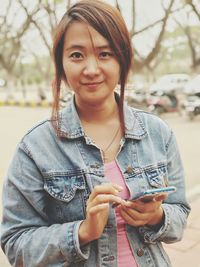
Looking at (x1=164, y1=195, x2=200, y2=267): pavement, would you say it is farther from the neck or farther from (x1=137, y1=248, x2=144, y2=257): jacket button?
the neck

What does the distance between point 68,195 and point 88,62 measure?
0.39 m

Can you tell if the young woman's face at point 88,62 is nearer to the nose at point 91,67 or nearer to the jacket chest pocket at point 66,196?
the nose at point 91,67

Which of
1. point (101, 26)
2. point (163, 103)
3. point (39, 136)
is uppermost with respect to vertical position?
point (101, 26)

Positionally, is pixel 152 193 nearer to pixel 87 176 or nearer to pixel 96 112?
pixel 87 176

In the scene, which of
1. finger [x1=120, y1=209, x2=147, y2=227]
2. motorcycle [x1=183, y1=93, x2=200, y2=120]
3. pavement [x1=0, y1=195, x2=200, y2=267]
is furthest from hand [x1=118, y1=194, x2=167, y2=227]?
motorcycle [x1=183, y1=93, x2=200, y2=120]

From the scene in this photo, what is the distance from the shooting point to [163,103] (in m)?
12.7

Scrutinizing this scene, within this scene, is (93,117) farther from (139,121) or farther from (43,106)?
(43,106)

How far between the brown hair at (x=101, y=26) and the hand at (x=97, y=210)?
11.0 inches

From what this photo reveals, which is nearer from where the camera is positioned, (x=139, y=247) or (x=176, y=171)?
(x=139, y=247)

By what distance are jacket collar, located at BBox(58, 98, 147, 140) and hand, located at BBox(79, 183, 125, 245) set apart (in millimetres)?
238

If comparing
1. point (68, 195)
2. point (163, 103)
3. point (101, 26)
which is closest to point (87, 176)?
point (68, 195)

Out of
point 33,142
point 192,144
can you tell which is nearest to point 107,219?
point 33,142

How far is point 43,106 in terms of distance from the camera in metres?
18.2

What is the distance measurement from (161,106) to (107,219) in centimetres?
1177
